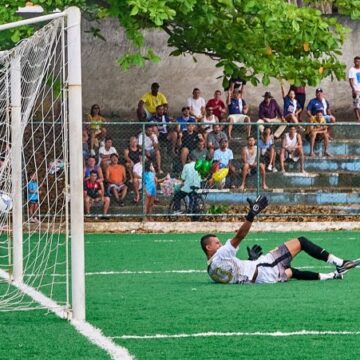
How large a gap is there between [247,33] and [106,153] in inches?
151

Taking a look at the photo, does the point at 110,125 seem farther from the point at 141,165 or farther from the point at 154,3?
the point at 154,3

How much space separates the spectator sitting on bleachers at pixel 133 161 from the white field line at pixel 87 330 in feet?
37.9

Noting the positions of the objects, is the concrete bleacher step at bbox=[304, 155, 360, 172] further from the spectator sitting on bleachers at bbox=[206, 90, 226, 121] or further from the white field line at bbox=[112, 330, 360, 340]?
the white field line at bbox=[112, 330, 360, 340]

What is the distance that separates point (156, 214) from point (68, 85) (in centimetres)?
1458

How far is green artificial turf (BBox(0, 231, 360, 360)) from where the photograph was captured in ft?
36.0

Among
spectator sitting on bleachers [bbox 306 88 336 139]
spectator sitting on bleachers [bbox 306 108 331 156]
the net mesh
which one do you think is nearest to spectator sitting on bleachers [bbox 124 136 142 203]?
the net mesh

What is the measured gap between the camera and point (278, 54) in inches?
1183

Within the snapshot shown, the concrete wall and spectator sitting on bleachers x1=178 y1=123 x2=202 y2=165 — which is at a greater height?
the concrete wall

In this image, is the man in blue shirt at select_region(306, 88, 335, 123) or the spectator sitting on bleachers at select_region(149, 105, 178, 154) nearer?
the spectator sitting on bleachers at select_region(149, 105, 178, 154)

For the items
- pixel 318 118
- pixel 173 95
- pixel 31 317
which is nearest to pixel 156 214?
pixel 318 118

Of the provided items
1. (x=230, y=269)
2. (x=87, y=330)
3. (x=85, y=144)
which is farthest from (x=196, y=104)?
(x=87, y=330)

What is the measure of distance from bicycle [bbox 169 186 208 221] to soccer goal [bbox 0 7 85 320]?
3557 mm

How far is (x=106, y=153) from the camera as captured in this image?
27.7m

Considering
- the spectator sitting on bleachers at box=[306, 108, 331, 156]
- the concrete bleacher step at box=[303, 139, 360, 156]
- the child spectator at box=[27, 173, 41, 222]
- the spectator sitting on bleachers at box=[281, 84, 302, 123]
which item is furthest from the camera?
the spectator sitting on bleachers at box=[281, 84, 302, 123]
